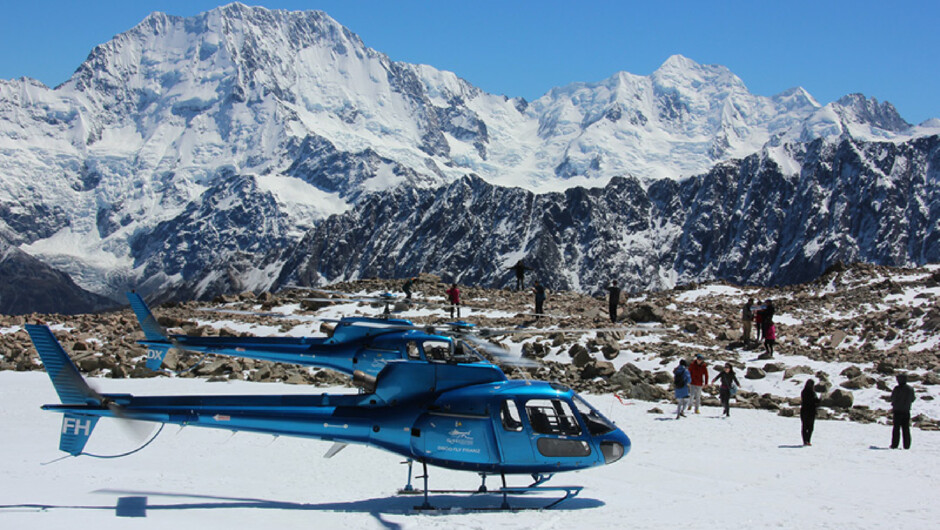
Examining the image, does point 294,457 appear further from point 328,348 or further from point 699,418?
point 699,418

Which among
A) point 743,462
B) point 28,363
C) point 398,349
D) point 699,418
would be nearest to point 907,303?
point 699,418

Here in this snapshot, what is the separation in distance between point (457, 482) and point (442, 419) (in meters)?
2.42

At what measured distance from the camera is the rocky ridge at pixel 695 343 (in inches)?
1046

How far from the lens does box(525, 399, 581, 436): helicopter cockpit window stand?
14.7 m

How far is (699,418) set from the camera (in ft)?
76.3

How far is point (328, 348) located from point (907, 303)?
101ft

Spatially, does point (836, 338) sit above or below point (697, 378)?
above

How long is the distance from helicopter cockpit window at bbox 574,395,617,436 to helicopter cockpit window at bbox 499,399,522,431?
43.6 inches

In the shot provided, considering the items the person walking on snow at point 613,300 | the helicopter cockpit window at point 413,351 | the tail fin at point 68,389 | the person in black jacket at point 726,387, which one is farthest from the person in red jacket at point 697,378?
the tail fin at point 68,389

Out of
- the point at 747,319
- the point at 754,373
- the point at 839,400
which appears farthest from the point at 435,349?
the point at 747,319

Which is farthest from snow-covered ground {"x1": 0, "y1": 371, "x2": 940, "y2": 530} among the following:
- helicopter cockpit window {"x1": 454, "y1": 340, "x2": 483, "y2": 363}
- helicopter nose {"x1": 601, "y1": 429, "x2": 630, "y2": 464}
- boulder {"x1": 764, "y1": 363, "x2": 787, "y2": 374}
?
boulder {"x1": 764, "y1": 363, "x2": 787, "y2": 374}

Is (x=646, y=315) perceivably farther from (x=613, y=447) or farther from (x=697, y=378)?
(x=613, y=447)

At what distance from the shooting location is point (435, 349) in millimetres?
18266

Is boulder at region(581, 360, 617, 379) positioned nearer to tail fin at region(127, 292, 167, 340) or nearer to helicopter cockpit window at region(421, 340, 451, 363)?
helicopter cockpit window at region(421, 340, 451, 363)
